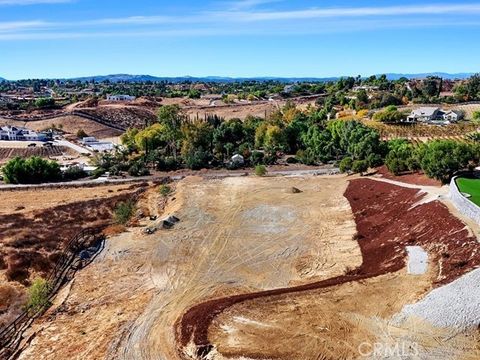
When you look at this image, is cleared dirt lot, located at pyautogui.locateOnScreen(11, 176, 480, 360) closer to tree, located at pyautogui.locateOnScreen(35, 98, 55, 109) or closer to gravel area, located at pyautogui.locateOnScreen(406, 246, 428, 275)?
gravel area, located at pyautogui.locateOnScreen(406, 246, 428, 275)

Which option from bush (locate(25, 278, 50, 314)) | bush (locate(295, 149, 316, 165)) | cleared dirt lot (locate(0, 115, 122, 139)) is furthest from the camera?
cleared dirt lot (locate(0, 115, 122, 139))

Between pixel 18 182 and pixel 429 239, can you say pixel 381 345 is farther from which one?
pixel 18 182

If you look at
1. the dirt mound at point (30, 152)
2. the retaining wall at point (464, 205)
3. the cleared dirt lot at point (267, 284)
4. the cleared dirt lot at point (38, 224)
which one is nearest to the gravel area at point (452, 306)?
the cleared dirt lot at point (267, 284)

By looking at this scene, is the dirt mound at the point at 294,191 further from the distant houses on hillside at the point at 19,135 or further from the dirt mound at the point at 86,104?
the dirt mound at the point at 86,104

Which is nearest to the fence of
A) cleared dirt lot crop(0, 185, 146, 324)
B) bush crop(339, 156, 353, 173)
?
cleared dirt lot crop(0, 185, 146, 324)

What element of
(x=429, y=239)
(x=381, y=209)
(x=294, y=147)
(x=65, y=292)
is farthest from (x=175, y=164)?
(x=429, y=239)

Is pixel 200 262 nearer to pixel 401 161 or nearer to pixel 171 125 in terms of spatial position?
pixel 401 161
